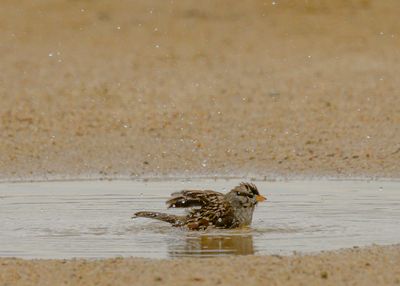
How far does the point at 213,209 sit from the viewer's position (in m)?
12.4

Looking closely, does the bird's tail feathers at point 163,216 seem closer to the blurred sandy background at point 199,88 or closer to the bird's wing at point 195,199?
the bird's wing at point 195,199

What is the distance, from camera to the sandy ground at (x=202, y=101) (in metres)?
9.83

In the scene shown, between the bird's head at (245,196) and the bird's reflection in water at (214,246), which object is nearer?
the bird's reflection in water at (214,246)

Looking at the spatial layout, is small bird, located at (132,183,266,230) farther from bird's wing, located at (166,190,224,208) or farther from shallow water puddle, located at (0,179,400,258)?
shallow water puddle, located at (0,179,400,258)

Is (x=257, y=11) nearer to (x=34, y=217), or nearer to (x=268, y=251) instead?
(x=34, y=217)

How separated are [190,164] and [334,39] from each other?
10072 millimetres

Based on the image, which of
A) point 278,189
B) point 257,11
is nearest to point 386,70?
point 257,11

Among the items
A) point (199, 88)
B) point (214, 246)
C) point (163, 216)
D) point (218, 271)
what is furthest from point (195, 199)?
point (199, 88)

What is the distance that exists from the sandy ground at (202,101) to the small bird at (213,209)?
88.2 inches

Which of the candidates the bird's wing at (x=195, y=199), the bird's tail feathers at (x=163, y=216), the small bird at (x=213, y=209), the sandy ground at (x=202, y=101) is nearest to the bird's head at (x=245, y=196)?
the small bird at (x=213, y=209)

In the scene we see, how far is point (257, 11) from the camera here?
2783 centimetres

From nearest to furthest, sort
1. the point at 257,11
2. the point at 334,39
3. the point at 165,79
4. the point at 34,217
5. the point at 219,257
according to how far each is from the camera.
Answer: the point at 219,257
the point at 34,217
the point at 165,79
the point at 334,39
the point at 257,11

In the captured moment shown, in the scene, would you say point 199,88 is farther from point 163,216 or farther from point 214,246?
point 214,246

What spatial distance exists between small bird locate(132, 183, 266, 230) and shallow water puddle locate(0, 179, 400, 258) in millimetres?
115
